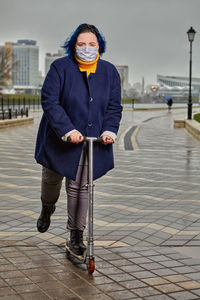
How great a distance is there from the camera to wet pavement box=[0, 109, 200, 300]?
3.23 m

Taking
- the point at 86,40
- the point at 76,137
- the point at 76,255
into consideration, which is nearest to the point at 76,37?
the point at 86,40

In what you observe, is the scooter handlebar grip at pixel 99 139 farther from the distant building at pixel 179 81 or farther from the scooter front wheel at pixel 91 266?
the distant building at pixel 179 81

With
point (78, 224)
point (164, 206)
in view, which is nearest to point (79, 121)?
point (78, 224)

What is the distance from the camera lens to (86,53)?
140 inches

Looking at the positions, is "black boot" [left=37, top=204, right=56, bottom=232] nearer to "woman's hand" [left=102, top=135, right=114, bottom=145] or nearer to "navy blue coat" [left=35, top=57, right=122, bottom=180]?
"navy blue coat" [left=35, top=57, right=122, bottom=180]

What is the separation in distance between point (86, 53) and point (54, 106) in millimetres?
473

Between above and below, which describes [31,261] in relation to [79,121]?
below

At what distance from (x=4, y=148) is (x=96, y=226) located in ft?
24.9

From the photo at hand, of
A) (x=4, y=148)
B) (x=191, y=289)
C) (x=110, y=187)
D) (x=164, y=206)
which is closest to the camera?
(x=191, y=289)

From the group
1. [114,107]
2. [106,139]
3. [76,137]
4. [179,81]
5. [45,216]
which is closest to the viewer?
[76,137]

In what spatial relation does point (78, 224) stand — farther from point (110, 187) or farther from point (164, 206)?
point (110, 187)

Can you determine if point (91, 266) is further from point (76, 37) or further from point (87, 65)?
point (76, 37)

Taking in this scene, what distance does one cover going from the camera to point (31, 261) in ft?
12.1

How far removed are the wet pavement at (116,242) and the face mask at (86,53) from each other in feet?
5.12
